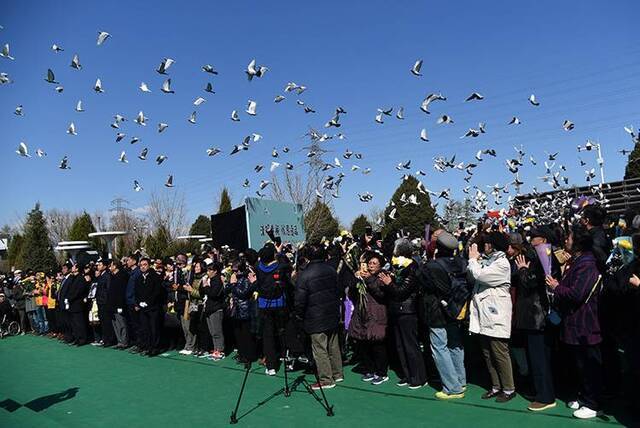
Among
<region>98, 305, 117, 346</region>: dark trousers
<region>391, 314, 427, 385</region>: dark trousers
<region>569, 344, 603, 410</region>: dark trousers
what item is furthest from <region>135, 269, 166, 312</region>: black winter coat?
<region>569, 344, 603, 410</region>: dark trousers

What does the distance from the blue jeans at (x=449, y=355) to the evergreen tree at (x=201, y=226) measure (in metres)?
Answer: 35.5

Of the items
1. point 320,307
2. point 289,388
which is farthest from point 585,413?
point 289,388

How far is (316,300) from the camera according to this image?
616 cm

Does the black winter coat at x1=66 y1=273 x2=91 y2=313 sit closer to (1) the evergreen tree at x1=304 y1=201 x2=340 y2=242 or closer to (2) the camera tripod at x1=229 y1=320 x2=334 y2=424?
(2) the camera tripod at x1=229 y1=320 x2=334 y2=424

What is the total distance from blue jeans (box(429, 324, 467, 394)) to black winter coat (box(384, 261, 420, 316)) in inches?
19.2

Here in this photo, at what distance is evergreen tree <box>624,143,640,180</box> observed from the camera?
67.0ft

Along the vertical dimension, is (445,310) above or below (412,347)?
above

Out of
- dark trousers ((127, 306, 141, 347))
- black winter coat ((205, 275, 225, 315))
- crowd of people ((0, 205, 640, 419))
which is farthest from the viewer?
dark trousers ((127, 306, 141, 347))

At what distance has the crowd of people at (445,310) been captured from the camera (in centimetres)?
462

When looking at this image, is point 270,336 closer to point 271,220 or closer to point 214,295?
point 214,295

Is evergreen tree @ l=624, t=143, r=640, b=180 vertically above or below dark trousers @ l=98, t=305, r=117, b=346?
above

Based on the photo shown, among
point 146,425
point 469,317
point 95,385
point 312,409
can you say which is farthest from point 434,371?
point 95,385

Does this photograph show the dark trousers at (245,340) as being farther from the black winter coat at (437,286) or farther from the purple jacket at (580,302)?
the purple jacket at (580,302)

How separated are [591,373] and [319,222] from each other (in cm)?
2777
